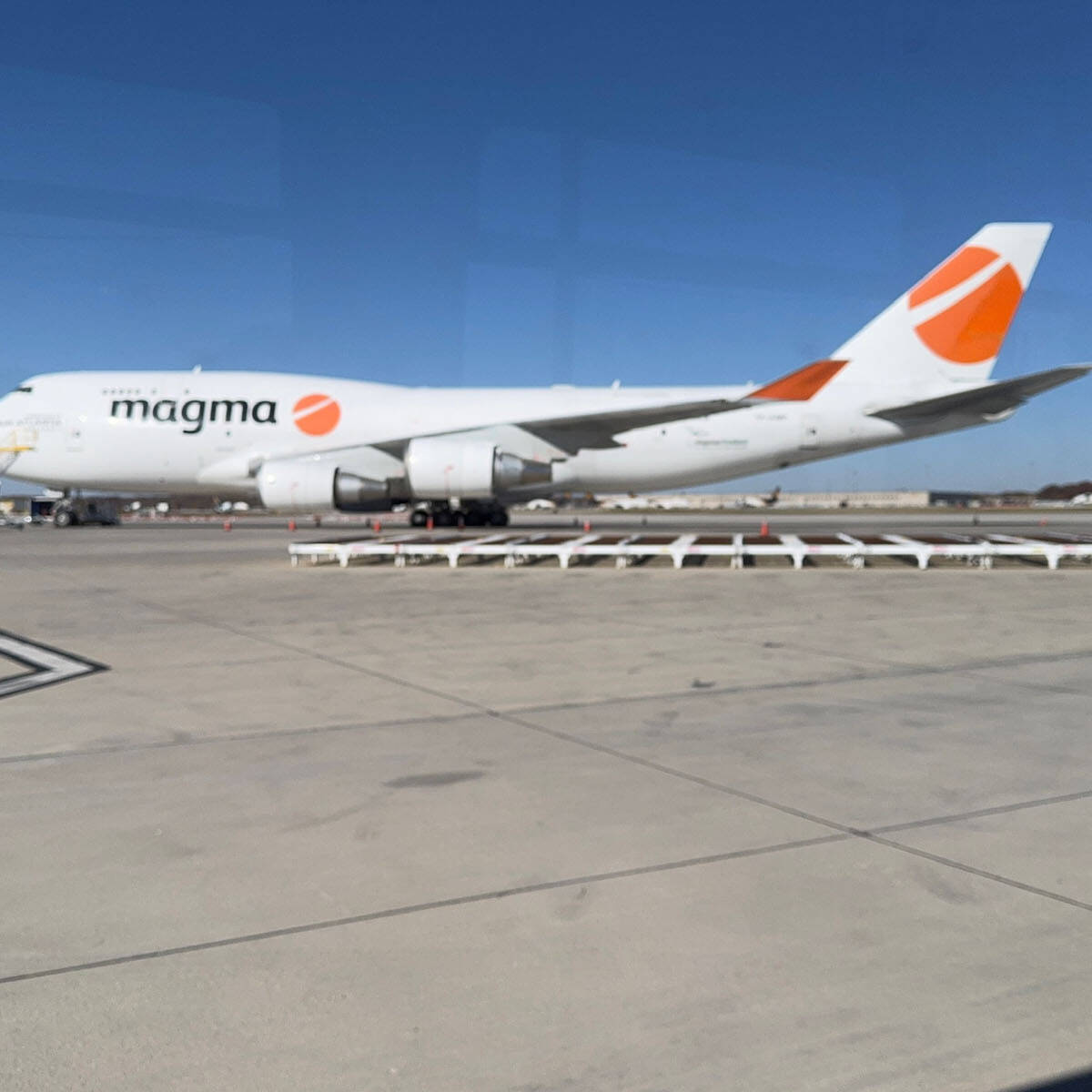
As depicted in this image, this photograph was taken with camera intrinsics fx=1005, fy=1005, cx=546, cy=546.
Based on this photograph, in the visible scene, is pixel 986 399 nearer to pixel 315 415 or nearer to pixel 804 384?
pixel 804 384

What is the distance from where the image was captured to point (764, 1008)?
2.23m

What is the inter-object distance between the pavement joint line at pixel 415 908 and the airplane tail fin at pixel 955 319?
2184cm

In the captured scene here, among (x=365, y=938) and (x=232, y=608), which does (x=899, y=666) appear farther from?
(x=232, y=608)

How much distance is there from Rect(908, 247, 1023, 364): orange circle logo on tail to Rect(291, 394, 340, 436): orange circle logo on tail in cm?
1374

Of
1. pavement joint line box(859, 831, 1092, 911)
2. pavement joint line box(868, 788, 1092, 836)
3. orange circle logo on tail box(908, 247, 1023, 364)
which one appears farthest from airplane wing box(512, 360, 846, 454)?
pavement joint line box(859, 831, 1092, 911)

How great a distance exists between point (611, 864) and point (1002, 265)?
22.4 m

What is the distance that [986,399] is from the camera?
2150cm

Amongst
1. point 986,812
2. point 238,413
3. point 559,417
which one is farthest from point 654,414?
point 986,812

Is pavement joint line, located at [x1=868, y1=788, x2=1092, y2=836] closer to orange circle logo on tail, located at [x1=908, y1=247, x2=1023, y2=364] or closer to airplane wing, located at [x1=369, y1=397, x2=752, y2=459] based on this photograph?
airplane wing, located at [x1=369, y1=397, x2=752, y2=459]

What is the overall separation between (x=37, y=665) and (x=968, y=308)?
2157 cm

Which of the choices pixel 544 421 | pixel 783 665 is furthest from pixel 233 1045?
pixel 544 421

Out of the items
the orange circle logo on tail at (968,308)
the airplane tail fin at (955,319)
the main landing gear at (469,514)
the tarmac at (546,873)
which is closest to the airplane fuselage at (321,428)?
the airplane tail fin at (955,319)

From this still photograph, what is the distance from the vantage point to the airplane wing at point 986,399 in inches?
763

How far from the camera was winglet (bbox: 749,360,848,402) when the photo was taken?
23359 mm
